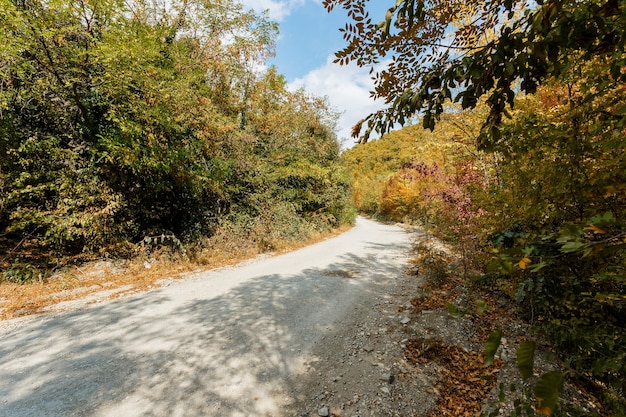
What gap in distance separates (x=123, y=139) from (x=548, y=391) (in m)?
8.12

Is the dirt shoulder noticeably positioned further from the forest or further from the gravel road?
the forest

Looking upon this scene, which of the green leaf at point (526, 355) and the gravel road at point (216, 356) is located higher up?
the green leaf at point (526, 355)

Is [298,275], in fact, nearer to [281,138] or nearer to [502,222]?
[502,222]

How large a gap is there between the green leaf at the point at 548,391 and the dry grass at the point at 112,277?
21.1 feet

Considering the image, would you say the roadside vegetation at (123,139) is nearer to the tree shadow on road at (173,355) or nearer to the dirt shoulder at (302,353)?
the dirt shoulder at (302,353)

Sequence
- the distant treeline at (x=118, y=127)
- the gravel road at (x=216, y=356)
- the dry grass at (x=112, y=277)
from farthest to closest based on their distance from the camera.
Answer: the distant treeline at (x=118, y=127)
the dry grass at (x=112, y=277)
the gravel road at (x=216, y=356)

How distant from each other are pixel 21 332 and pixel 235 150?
22.8ft

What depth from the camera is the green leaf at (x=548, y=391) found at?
626mm

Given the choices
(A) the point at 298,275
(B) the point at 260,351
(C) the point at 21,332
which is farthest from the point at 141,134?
(B) the point at 260,351

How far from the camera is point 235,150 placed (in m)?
9.55

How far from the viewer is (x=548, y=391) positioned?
642 mm

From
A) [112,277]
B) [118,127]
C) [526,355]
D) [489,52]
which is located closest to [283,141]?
[118,127]

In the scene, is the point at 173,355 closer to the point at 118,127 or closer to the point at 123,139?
the point at 123,139

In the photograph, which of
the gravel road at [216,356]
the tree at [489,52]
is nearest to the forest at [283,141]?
the tree at [489,52]
